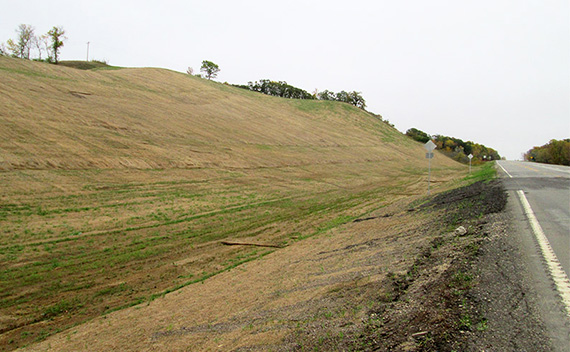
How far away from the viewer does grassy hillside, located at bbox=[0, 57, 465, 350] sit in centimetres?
848

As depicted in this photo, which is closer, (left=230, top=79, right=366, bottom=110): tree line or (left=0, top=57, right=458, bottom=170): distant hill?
(left=0, top=57, right=458, bottom=170): distant hill

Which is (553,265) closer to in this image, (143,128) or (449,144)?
(143,128)

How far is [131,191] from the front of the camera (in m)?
17.5

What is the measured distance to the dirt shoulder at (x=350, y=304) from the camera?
12.1 feet

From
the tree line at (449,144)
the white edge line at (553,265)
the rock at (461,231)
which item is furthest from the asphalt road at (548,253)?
the tree line at (449,144)

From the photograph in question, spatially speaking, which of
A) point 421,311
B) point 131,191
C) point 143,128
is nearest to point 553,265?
point 421,311

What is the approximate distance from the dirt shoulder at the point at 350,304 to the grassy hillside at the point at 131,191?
144 centimetres

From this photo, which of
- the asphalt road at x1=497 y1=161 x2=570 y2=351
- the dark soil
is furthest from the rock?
the asphalt road at x1=497 y1=161 x2=570 y2=351

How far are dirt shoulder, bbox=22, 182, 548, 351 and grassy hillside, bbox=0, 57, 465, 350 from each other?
1437 millimetres

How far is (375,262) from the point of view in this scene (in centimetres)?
697

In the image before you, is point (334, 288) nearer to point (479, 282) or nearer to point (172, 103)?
point (479, 282)

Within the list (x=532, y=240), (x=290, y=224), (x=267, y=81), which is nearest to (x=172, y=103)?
(x=290, y=224)

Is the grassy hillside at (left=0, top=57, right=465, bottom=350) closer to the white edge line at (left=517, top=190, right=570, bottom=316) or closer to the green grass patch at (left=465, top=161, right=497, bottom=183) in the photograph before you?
the green grass patch at (left=465, top=161, right=497, bottom=183)

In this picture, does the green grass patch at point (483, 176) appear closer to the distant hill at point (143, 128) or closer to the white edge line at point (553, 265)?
the white edge line at point (553, 265)
